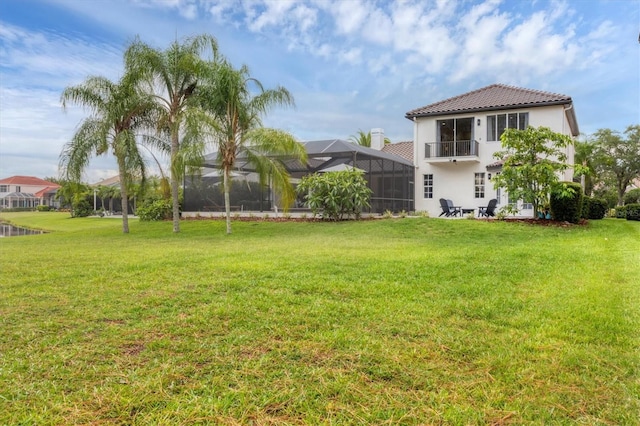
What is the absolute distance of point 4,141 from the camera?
7797 millimetres

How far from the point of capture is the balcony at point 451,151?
20.8 metres

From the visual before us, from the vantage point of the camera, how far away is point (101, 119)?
619 inches

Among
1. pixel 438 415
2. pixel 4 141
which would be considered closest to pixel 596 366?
pixel 438 415

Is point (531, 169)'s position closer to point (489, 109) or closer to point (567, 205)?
point (567, 205)

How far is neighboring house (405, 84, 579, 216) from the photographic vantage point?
65.9 ft

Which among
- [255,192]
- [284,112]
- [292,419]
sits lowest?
[292,419]

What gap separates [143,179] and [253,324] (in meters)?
15.3

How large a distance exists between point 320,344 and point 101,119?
1550 centimetres

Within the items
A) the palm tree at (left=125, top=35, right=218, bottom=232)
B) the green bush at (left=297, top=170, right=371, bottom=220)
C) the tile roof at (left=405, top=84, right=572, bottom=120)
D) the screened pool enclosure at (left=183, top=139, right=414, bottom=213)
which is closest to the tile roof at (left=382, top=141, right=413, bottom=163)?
the tile roof at (left=405, top=84, right=572, bottom=120)

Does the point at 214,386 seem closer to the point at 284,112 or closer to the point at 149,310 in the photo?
the point at 149,310

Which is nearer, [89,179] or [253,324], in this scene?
[253,324]

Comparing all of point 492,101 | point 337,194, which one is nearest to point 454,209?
point 492,101

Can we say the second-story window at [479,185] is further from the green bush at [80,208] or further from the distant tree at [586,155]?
the green bush at [80,208]

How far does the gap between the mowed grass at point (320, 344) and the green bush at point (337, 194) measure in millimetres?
10576
